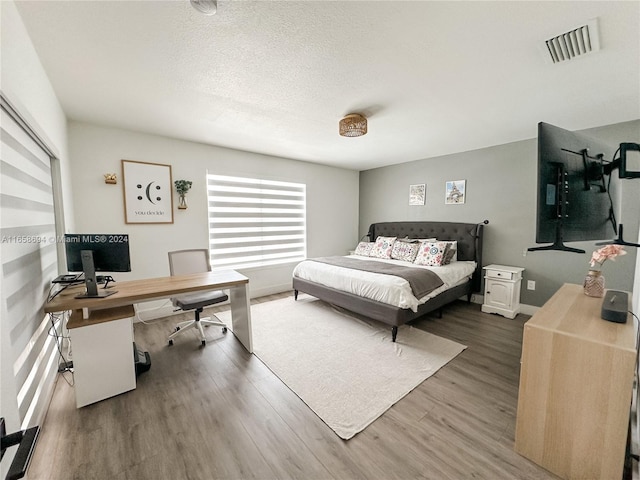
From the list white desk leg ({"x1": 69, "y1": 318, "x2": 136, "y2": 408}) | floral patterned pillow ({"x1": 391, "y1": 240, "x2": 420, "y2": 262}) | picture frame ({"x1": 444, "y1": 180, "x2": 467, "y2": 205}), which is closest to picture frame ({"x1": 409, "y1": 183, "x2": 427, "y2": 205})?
picture frame ({"x1": 444, "y1": 180, "x2": 467, "y2": 205})

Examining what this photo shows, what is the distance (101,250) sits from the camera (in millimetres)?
1997

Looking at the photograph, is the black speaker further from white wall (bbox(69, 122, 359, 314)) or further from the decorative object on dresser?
white wall (bbox(69, 122, 359, 314))

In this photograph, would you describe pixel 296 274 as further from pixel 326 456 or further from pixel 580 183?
pixel 580 183

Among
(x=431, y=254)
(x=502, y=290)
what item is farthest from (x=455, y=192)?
(x=502, y=290)

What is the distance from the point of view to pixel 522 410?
1423 millimetres

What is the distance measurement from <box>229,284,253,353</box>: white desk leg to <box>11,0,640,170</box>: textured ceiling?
1858 mm

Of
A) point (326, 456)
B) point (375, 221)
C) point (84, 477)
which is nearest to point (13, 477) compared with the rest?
point (84, 477)

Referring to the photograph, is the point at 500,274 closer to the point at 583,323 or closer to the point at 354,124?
the point at 583,323

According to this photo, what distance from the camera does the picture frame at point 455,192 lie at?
4098 mm

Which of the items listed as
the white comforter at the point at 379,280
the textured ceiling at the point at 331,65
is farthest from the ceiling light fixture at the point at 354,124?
the white comforter at the point at 379,280

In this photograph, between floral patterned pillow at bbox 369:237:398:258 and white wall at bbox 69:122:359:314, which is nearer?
white wall at bbox 69:122:359:314

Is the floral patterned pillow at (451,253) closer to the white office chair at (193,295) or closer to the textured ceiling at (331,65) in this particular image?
the textured ceiling at (331,65)

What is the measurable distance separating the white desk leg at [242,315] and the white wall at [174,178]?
1373 millimetres

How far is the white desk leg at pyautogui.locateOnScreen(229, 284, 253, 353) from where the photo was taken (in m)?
2.54
